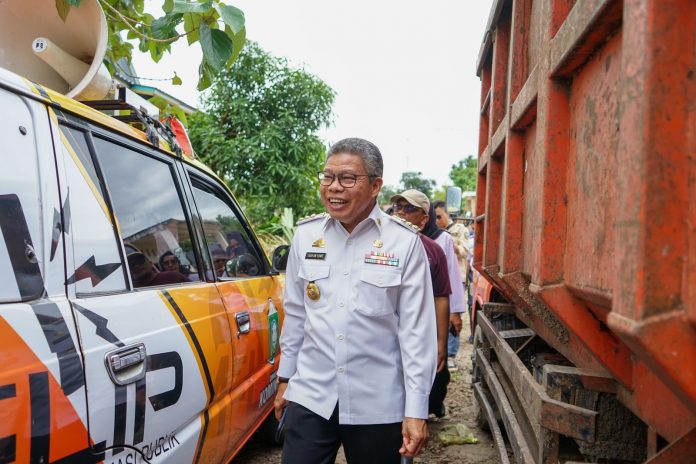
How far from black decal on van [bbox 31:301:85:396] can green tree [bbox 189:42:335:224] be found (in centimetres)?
882

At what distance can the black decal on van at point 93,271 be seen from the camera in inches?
61.1

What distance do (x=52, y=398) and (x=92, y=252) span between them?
18.6 inches

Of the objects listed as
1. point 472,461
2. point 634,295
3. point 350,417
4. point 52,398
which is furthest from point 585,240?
point 472,461

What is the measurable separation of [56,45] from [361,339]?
1876 mm

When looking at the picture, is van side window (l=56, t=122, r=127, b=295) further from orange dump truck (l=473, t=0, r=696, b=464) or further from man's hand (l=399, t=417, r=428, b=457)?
orange dump truck (l=473, t=0, r=696, b=464)

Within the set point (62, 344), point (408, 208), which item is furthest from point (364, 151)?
point (408, 208)

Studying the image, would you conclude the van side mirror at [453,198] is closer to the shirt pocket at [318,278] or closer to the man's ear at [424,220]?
the man's ear at [424,220]

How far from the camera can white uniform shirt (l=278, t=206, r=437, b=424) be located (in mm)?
1983

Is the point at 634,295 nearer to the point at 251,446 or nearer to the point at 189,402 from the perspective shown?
the point at 189,402

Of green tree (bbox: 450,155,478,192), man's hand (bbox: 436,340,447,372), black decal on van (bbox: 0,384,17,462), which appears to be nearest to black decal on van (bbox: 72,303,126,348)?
black decal on van (bbox: 0,384,17,462)

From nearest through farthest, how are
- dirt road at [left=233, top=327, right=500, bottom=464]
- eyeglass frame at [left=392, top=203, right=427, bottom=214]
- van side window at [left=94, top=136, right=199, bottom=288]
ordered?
van side window at [left=94, top=136, right=199, bottom=288]
dirt road at [left=233, top=327, right=500, bottom=464]
eyeglass frame at [left=392, top=203, right=427, bottom=214]

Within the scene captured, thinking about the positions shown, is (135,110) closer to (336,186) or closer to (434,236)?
(336,186)

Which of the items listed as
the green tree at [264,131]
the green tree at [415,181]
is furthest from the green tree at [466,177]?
the green tree at [264,131]

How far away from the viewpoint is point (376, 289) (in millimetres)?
2006
